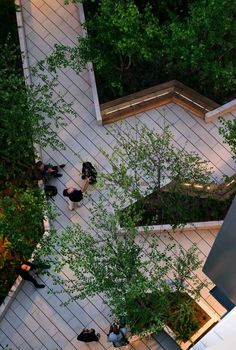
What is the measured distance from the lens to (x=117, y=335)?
69.0 ft

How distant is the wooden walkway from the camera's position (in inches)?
885

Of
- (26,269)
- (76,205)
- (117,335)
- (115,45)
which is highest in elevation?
(115,45)

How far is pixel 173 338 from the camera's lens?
71.4ft

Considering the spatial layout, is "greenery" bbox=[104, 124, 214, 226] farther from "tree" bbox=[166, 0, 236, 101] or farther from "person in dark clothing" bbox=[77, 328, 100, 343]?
"person in dark clothing" bbox=[77, 328, 100, 343]

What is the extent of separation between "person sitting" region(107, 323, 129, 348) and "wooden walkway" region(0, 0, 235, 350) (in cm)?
98

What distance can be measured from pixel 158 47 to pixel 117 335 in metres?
9.98

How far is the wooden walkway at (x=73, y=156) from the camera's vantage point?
885 inches

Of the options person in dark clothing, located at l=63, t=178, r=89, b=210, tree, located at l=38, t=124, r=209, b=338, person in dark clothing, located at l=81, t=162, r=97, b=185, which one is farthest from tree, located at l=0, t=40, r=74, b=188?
tree, located at l=38, t=124, r=209, b=338

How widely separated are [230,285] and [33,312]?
7163 millimetres

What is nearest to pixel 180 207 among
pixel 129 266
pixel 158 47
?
pixel 129 266

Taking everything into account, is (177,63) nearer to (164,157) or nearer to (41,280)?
(164,157)

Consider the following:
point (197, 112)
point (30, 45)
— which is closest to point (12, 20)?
point (30, 45)

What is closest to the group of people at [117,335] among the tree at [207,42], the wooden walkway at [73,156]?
the wooden walkway at [73,156]

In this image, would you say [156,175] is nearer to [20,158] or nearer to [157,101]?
[157,101]
